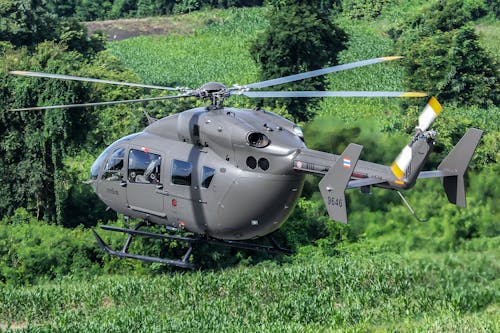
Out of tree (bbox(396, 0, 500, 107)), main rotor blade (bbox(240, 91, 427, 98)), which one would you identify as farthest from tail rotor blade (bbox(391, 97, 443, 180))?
tree (bbox(396, 0, 500, 107))

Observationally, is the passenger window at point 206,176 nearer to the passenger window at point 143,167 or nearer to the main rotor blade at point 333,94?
the passenger window at point 143,167

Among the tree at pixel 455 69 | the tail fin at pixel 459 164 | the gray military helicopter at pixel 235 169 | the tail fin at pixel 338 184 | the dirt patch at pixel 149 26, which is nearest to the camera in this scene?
the tail fin at pixel 338 184

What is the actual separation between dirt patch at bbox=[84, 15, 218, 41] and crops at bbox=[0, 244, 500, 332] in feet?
183

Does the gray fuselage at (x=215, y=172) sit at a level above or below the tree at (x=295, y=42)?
above

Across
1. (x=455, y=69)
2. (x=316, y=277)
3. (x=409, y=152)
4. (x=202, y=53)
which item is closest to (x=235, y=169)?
(x=409, y=152)

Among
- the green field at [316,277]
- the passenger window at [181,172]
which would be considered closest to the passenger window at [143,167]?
the passenger window at [181,172]

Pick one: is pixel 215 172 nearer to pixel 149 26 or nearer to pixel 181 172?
pixel 181 172

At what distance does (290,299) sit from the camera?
2969 centimetres

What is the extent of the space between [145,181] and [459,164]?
26.8 feet

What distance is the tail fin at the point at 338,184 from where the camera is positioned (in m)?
21.6

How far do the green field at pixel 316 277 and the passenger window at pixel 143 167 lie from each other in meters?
4.54

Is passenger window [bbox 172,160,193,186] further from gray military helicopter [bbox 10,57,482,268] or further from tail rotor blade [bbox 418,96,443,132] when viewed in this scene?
tail rotor blade [bbox 418,96,443,132]

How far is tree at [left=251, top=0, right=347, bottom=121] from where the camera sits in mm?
53719

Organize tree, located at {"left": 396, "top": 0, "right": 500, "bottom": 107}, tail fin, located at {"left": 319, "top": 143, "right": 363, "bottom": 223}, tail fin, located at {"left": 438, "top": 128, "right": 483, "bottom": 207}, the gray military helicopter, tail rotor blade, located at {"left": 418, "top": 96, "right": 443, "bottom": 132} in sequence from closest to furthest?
tail rotor blade, located at {"left": 418, "top": 96, "right": 443, "bottom": 132} → tail fin, located at {"left": 319, "top": 143, "right": 363, "bottom": 223} → the gray military helicopter → tail fin, located at {"left": 438, "top": 128, "right": 483, "bottom": 207} → tree, located at {"left": 396, "top": 0, "right": 500, "bottom": 107}
